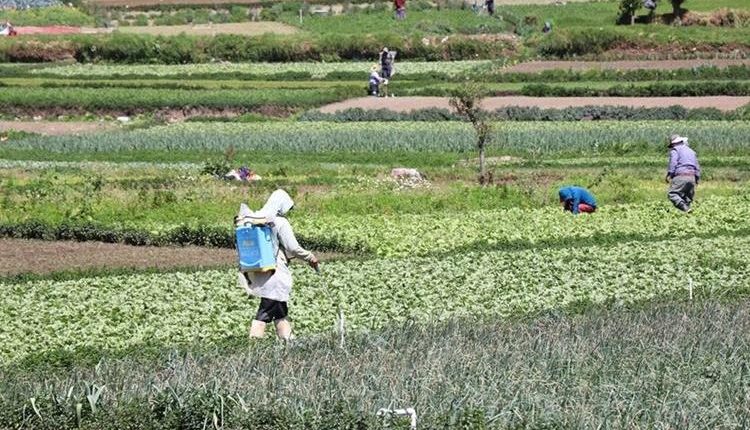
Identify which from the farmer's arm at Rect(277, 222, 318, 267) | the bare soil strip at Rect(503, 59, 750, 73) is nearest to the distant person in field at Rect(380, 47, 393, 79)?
the bare soil strip at Rect(503, 59, 750, 73)

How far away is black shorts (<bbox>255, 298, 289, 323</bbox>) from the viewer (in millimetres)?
16641

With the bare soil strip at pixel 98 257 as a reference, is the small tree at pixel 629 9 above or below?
below

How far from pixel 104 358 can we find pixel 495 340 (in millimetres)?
3768

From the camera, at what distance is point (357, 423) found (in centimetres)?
1174

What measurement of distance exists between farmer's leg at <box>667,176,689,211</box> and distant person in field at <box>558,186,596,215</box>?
152cm

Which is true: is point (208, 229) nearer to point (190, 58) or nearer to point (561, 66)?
point (561, 66)

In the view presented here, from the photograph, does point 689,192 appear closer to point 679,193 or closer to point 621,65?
point 679,193

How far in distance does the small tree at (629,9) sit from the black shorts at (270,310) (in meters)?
59.0

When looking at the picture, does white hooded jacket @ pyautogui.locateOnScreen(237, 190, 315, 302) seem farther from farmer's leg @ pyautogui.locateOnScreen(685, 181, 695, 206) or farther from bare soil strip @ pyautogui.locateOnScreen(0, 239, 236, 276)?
farmer's leg @ pyautogui.locateOnScreen(685, 181, 695, 206)

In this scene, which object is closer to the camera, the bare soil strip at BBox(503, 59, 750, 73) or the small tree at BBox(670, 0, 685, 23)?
the bare soil strip at BBox(503, 59, 750, 73)

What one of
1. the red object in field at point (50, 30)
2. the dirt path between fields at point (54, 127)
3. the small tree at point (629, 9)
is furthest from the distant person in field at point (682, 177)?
the red object in field at point (50, 30)

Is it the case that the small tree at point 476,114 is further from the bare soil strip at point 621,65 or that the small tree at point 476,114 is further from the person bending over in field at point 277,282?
the bare soil strip at point 621,65

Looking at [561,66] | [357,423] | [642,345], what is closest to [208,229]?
[642,345]

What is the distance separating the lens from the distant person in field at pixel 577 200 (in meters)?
28.9
